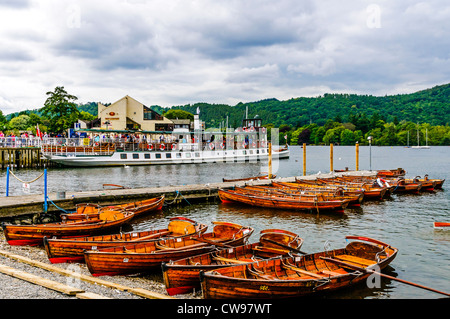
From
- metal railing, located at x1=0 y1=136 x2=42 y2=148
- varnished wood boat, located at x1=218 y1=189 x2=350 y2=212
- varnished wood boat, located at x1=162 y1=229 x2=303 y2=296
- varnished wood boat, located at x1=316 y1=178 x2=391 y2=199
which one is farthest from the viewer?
metal railing, located at x1=0 y1=136 x2=42 y2=148

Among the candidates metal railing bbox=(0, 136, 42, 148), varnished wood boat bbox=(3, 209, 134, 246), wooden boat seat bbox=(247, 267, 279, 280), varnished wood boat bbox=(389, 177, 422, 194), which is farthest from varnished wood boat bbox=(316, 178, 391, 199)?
metal railing bbox=(0, 136, 42, 148)

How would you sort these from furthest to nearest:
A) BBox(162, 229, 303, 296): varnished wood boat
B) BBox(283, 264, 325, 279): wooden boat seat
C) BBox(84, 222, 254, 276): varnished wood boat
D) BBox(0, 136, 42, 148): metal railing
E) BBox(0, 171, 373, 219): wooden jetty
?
BBox(0, 136, 42, 148): metal railing, BBox(0, 171, 373, 219): wooden jetty, BBox(84, 222, 254, 276): varnished wood boat, BBox(283, 264, 325, 279): wooden boat seat, BBox(162, 229, 303, 296): varnished wood boat

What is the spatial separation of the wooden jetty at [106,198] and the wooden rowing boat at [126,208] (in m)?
2.09

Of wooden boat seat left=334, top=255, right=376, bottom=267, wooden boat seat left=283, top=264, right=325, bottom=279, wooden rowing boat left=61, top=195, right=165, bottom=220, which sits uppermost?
wooden rowing boat left=61, top=195, right=165, bottom=220

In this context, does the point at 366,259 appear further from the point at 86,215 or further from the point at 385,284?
the point at 86,215

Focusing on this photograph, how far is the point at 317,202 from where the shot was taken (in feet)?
88.2

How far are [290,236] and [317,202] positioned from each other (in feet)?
38.6

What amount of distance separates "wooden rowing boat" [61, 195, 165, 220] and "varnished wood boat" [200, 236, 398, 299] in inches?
457

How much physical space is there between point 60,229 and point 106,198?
872 centimetres

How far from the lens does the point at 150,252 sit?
14.4 meters

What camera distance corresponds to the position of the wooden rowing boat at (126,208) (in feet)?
66.1

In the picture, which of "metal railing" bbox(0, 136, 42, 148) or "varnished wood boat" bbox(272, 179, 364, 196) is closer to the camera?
→ "varnished wood boat" bbox(272, 179, 364, 196)

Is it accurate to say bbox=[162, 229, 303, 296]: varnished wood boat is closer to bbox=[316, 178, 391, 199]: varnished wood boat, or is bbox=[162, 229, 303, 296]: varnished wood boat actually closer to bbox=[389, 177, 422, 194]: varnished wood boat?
bbox=[316, 178, 391, 199]: varnished wood boat

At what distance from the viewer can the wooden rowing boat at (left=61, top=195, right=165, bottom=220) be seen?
66.1ft
